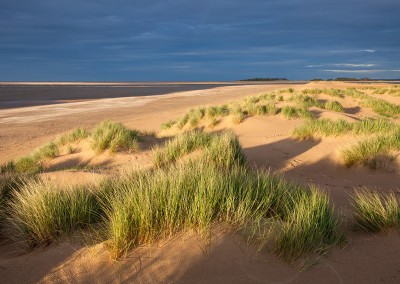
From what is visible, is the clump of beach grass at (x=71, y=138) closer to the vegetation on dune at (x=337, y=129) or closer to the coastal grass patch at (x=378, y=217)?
the vegetation on dune at (x=337, y=129)

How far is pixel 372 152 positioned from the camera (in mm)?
8086

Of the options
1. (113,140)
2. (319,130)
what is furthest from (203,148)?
(319,130)

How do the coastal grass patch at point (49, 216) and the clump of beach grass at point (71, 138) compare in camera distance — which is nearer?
the coastal grass patch at point (49, 216)

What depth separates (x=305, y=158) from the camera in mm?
9469

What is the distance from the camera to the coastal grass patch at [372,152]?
7.90 meters

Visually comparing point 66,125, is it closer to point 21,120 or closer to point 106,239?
point 21,120

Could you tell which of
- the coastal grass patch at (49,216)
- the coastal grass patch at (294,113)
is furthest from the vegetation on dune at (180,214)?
the coastal grass patch at (294,113)

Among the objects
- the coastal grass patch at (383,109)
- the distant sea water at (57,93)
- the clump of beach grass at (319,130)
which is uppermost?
the distant sea water at (57,93)

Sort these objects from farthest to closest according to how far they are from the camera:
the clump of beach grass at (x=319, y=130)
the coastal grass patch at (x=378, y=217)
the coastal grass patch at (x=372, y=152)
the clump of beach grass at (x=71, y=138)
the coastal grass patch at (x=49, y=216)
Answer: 1. the clump of beach grass at (x=71, y=138)
2. the clump of beach grass at (x=319, y=130)
3. the coastal grass patch at (x=372, y=152)
4. the coastal grass patch at (x=378, y=217)
5. the coastal grass patch at (x=49, y=216)

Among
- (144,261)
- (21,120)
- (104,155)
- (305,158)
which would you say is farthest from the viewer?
(21,120)

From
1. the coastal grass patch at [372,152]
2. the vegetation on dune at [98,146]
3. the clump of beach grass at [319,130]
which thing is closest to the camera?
the coastal grass patch at [372,152]

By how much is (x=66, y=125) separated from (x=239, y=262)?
1706cm

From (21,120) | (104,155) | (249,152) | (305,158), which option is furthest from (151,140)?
(21,120)

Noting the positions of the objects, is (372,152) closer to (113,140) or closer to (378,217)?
(378,217)
